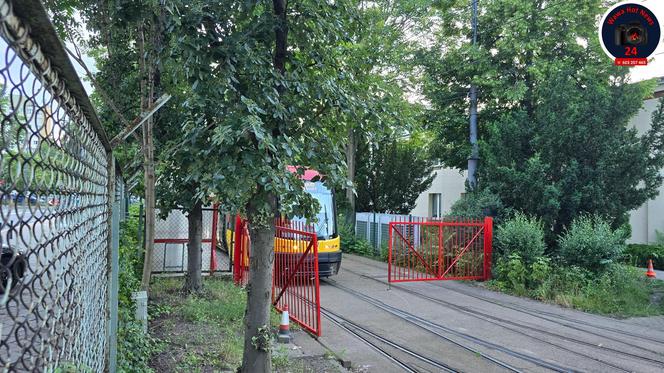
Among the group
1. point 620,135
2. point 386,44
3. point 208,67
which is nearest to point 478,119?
point 386,44

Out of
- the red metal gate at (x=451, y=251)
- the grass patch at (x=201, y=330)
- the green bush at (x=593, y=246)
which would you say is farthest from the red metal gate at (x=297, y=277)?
the green bush at (x=593, y=246)

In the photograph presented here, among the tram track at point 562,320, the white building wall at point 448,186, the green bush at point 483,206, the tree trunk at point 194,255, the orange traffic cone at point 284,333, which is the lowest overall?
the tram track at point 562,320

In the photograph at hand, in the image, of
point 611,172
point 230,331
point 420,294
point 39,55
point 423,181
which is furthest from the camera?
point 423,181

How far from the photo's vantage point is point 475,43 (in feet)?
53.7

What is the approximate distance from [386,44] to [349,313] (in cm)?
997

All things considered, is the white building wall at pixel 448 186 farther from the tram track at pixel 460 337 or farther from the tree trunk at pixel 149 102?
the tree trunk at pixel 149 102

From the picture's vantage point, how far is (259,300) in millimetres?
5086

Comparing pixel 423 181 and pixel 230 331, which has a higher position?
pixel 423 181

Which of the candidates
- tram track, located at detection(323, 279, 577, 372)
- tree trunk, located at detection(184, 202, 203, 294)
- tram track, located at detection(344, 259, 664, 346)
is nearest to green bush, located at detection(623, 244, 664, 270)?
tram track, located at detection(344, 259, 664, 346)

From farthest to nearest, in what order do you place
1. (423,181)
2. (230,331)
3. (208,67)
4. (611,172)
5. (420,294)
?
1. (423,181)
2. (611,172)
3. (420,294)
4. (230,331)
5. (208,67)

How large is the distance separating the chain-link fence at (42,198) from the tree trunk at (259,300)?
2.68 metres

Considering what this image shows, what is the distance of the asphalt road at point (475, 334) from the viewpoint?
22.4 ft

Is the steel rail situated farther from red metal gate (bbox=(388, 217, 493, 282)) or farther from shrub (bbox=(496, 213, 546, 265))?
shrub (bbox=(496, 213, 546, 265))

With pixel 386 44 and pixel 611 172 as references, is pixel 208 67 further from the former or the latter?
pixel 386 44
